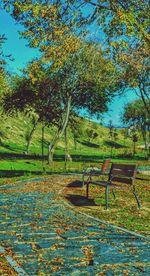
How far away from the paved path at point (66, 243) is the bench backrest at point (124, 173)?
7.11ft

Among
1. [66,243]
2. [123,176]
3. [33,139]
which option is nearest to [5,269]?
[66,243]

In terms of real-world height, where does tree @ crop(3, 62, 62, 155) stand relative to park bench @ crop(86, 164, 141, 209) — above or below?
above

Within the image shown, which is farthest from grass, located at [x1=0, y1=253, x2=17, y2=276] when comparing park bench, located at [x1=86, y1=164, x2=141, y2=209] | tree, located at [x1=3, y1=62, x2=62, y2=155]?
tree, located at [x1=3, y1=62, x2=62, y2=155]

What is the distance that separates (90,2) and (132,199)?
709cm

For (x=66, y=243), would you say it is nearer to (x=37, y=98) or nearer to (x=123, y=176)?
(x=123, y=176)

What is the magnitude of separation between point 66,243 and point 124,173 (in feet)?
17.4

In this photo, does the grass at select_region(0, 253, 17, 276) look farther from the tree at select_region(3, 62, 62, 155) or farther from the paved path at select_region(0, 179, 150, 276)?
the tree at select_region(3, 62, 62, 155)

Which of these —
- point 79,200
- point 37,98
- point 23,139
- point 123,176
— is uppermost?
point 37,98

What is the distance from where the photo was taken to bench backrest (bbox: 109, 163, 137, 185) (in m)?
11.6

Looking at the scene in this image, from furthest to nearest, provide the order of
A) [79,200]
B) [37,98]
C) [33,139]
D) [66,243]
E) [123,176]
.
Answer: [33,139], [37,98], [79,200], [123,176], [66,243]

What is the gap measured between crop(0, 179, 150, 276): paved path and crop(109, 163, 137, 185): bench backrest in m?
2.17

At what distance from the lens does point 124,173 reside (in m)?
11.9

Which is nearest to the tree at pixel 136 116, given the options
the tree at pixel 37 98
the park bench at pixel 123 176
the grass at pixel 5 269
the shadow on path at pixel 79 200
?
the tree at pixel 37 98

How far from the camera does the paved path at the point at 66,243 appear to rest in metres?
5.64
